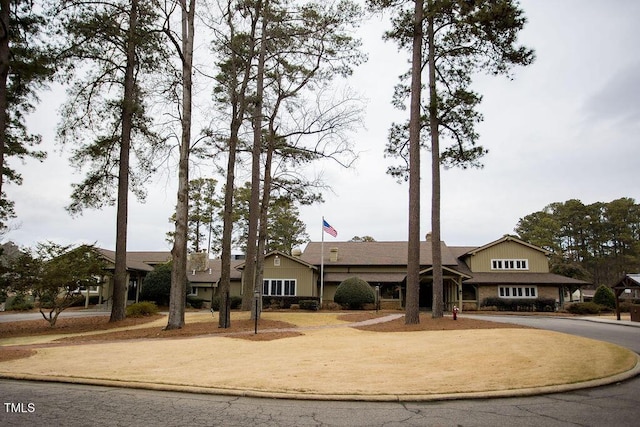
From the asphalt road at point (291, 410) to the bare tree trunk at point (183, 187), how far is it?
34.1ft

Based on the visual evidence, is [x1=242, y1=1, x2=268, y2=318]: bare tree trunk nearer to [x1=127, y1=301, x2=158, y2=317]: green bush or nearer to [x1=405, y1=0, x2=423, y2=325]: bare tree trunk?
[x1=127, y1=301, x2=158, y2=317]: green bush

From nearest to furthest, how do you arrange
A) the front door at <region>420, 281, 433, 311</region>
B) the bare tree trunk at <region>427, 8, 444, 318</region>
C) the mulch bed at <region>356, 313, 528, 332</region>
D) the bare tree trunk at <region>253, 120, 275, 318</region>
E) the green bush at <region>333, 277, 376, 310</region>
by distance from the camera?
the mulch bed at <region>356, 313, 528, 332</region>
the bare tree trunk at <region>427, 8, 444, 318</region>
the bare tree trunk at <region>253, 120, 275, 318</region>
the green bush at <region>333, 277, 376, 310</region>
the front door at <region>420, 281, 433, 311</region>

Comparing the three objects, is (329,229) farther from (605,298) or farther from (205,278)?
(605,298)

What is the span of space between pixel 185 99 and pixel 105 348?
1030 centimetres

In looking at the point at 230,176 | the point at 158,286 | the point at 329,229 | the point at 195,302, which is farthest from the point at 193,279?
the point at 230,176

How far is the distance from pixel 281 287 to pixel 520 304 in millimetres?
18914

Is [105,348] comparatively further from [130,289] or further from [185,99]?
[130,289]

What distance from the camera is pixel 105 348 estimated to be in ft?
40.3

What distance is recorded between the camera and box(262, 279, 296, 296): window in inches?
1474

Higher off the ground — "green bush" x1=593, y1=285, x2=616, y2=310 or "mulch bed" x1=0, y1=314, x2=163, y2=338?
"green bush" x1=593, y1=285, x2=616, y2=310

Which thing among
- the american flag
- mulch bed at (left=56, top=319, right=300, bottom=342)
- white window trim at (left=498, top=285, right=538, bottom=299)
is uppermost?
the american flag

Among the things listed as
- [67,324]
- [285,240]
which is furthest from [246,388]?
[285,240]

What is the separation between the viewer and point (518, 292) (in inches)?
1419

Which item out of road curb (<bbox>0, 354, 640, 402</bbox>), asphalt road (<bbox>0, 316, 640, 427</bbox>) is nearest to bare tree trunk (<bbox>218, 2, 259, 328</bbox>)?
road curb (<bbox>0, 354, 640, 402</bbox>)
